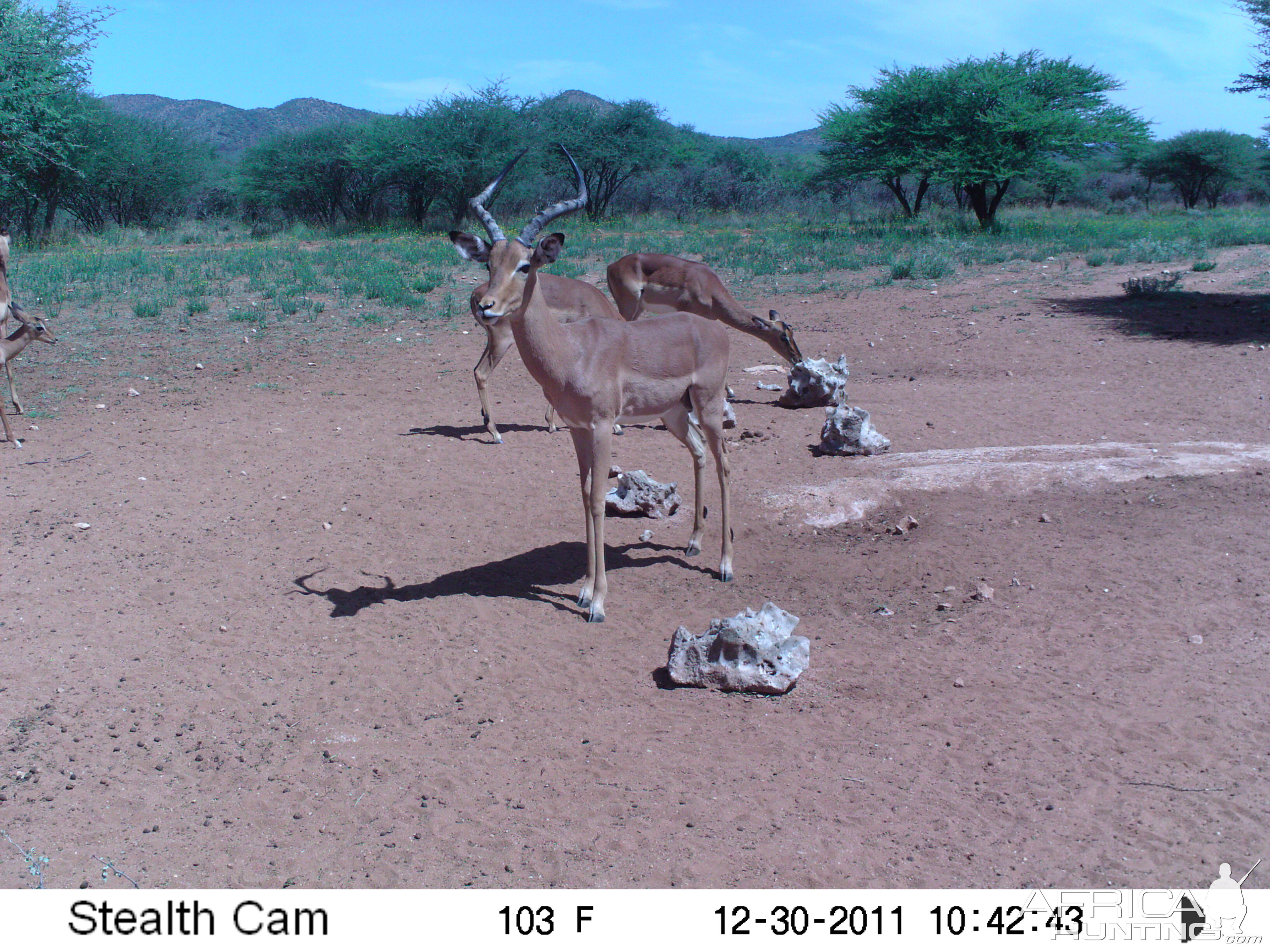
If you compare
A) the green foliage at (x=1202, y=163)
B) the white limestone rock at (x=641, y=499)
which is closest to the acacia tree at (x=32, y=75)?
the white limestone rock at (x=641, y=499)

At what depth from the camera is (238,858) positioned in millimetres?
3770

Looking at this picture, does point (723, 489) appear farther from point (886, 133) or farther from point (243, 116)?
point (243, 116)

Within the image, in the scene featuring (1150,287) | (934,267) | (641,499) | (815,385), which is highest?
(934,267)

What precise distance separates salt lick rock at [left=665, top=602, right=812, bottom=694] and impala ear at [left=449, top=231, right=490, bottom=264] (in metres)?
2.75

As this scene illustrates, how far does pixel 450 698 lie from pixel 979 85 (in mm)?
31413

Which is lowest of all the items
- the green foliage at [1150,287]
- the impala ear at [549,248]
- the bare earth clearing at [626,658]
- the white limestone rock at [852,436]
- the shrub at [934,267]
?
the bare earth clearing at [626,658]

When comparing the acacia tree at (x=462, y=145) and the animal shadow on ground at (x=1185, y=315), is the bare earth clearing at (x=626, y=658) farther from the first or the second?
the acacia tree at (x=462, y=145)

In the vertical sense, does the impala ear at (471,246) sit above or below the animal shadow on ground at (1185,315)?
above

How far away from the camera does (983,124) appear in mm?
29656

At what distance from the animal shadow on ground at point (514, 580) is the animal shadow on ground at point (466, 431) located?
3.07 m

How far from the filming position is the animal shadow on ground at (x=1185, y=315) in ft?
44.3

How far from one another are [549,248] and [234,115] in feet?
381

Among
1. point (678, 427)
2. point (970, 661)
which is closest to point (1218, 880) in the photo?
point (970, 661)

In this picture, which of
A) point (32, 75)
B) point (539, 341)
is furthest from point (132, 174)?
point (539, 341)
